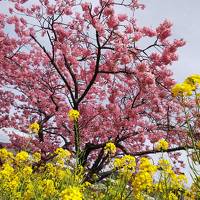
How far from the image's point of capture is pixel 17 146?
16.3 metres

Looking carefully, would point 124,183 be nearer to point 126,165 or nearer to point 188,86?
point 126,165

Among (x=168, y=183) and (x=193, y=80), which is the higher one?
(x=193, y=80)

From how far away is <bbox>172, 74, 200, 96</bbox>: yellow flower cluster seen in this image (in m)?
3.60

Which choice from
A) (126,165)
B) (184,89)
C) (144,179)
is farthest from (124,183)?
(184,89)

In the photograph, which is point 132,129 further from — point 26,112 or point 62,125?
point 26,112

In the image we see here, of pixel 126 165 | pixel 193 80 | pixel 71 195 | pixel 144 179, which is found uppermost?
pixel 193 80

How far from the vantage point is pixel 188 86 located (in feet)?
11.9

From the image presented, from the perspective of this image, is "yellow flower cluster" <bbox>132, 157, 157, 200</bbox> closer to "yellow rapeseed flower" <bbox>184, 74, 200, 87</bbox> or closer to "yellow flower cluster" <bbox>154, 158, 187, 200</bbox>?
Result: "yellow flower cluster" <bbox>154, 158, 187, 200</bbox>

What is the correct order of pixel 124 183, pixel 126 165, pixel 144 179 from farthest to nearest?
pixel 126 165
pixel 124 183
pixel 144 179

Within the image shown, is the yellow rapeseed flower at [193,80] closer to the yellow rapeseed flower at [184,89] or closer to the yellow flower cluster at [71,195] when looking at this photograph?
the yellow rapeseed flower at [184,89]

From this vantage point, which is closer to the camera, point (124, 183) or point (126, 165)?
point (124, 183)

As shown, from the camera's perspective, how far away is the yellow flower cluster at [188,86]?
3604 millimetres

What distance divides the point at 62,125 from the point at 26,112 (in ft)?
7.72

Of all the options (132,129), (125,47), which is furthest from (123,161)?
(132,129)
